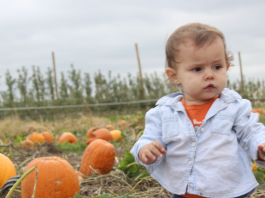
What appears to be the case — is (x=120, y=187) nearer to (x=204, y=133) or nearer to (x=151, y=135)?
(x=151, y=135)

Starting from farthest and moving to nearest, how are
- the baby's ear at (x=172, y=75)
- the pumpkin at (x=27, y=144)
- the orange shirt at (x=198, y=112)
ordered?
the pumpkin at (x=27, y=144) < the baby's ear at (x=172, y=75) < the orange shirt at (x=198, y=112)

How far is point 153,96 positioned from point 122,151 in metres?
16.7

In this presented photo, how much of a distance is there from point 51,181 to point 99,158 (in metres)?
0.92

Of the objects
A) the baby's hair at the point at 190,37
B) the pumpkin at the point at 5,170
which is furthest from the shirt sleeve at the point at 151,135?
the pumpkin at the point at 5,170

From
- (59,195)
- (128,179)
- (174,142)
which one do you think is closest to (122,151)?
(128,179)

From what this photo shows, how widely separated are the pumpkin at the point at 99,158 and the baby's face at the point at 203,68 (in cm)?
171

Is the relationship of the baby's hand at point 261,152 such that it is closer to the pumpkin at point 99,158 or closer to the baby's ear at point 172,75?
the baby's ear at point 172,75

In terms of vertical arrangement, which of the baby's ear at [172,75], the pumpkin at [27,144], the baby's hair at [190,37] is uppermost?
the baby's hair at [190,37]

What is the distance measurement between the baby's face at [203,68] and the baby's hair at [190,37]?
0.10 ft

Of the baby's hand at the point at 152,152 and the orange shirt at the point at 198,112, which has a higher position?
the orange shirt at the point at 198,112

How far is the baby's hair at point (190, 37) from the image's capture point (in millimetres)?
1791

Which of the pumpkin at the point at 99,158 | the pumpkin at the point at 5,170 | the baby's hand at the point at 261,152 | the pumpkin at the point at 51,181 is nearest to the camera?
the baby's hand at the point at 261,152

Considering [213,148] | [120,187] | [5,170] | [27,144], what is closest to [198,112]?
[213,148]

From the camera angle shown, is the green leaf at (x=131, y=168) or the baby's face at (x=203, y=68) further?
the green leaf at (x=131, y=168)
